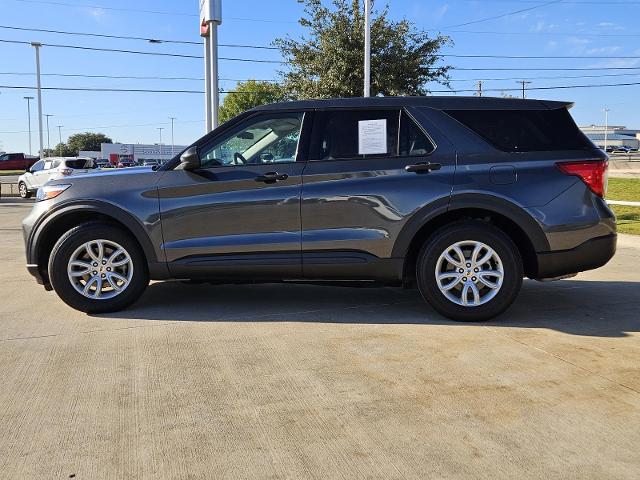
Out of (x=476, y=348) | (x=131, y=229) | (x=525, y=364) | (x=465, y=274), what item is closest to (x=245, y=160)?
(x=131, y=229)

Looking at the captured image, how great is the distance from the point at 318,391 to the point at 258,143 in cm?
253

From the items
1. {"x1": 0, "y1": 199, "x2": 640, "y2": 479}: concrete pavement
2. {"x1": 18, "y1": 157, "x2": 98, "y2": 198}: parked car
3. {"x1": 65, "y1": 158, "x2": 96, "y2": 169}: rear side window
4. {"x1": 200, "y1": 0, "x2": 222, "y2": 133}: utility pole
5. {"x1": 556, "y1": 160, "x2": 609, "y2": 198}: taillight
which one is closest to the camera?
{"x1": 0, "y1": 199, "x2": 640, "y2": 479}: concrete pavement

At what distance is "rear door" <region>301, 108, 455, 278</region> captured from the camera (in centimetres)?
501

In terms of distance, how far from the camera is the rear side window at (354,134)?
511 cm

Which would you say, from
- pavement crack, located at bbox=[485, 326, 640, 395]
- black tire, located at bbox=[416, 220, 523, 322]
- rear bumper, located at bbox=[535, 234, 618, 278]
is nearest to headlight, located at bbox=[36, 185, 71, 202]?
black tire, located at bbox=[416, 220, 523, 322]

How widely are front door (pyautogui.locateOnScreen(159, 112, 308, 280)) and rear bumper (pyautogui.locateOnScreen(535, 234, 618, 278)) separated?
213 centimetres

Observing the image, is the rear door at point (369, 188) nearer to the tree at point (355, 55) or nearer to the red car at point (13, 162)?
the tree at point (355, 55)

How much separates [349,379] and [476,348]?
1151mm

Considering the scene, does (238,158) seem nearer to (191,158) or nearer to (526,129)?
(191,158)

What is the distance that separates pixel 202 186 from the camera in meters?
5.18

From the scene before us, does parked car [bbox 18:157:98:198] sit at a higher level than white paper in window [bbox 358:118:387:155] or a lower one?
higher

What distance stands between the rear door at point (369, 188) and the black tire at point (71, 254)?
1553mm

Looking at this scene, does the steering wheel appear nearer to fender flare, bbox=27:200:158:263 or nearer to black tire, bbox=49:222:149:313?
fender flare, bbox=27:200:158:263

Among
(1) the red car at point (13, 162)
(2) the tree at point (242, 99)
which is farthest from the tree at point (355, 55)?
(1) the red car at point (13, 162)
